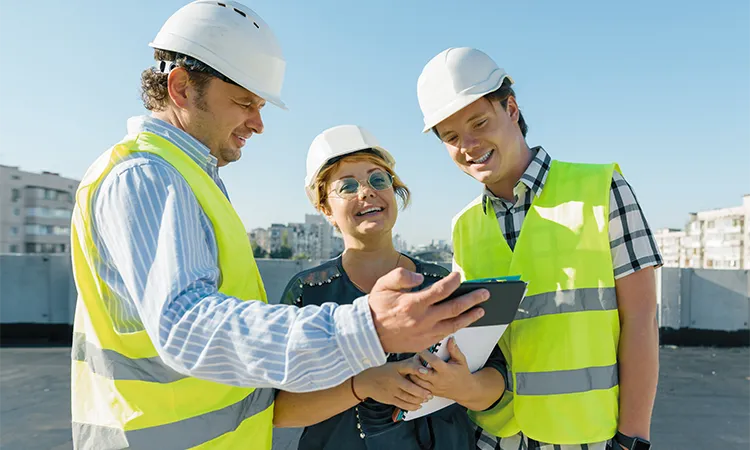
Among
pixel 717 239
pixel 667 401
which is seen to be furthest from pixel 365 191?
pixel 717 239

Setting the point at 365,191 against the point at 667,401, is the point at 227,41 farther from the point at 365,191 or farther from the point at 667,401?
the point at 667,401

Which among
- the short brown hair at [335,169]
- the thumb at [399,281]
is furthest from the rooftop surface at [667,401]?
the thumb at [399,281]

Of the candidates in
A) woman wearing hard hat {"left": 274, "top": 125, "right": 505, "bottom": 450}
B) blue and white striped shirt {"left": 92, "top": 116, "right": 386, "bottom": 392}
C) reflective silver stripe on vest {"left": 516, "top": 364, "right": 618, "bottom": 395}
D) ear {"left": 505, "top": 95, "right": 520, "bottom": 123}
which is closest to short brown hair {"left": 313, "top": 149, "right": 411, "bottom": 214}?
woman wearing hard hat {"left": 274, "top": 125, "right": 505, "bottom": 450}

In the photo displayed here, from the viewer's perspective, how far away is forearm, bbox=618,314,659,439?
196 cm

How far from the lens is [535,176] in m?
2.19

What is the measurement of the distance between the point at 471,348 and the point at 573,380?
1.57 ft

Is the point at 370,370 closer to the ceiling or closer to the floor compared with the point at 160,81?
closer to the floor

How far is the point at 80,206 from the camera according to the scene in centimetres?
131

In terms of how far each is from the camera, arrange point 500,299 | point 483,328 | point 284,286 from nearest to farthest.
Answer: point 500,299 → point 483,328 → point 284,286

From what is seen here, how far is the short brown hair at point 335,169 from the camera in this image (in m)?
2.44

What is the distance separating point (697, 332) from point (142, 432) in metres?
11.5

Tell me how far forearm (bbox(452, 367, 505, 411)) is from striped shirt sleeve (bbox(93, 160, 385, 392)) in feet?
3.37

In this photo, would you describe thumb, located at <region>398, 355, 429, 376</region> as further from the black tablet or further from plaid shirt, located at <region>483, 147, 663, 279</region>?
plaid shirt, located at <region>483, 147, 663, 279</region>

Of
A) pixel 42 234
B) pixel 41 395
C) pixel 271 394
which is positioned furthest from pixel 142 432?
pixel 42 234
